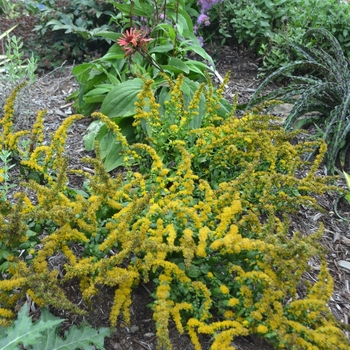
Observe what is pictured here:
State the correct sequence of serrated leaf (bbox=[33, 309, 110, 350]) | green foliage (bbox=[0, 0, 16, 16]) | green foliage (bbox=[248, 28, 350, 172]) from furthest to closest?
1. green foliage (bbox=[0, 0, 16, 16])
2. green foliage (bbox=[248, 28, 350, 172])
3. serrated leaf (bbox=[33, 309, 110, 350])

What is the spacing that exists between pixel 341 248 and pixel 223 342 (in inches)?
48.1

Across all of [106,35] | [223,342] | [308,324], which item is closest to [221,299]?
[223,342]

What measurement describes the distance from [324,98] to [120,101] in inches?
62.3

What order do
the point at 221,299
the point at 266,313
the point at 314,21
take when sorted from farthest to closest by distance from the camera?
the point at 314,21 → the point at 221,299 → the point at 266,313

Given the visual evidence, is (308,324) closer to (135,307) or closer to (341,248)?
(135,307)

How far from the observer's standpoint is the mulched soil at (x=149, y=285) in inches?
75.1

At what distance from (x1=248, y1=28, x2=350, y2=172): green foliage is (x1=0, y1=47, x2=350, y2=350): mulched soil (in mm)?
292

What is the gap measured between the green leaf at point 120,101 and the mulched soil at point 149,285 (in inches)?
13.9

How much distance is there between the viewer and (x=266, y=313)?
1671 mm

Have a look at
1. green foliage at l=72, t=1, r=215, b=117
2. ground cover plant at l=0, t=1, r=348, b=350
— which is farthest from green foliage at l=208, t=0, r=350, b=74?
ground cover plant at l=0, t=1, r=348, b=350

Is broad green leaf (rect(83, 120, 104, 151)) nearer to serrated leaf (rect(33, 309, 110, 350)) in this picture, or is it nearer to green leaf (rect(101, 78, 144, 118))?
green leaf (rect(101, 78, 144, 118))

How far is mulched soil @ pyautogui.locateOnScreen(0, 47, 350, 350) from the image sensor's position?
1.91 metres

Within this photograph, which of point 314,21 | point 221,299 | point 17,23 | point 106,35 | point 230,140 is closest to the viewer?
point 221,299

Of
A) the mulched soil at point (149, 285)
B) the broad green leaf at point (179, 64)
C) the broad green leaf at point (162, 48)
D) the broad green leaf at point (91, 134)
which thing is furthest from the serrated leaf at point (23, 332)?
the broad green leaf at point (162, 48)
